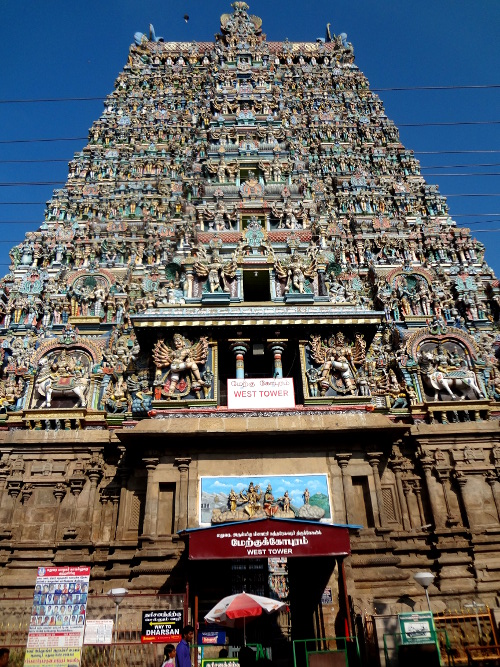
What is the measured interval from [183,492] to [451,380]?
12153 millimetres

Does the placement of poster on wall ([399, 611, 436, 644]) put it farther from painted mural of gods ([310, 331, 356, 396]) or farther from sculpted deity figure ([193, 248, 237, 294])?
sculpted deity figure ([193, 248, 237, 294])

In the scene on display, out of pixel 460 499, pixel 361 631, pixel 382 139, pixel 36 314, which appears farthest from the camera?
pixel 382 139

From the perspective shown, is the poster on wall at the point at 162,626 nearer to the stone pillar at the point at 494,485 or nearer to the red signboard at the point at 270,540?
the red signboard at the point at 270,540

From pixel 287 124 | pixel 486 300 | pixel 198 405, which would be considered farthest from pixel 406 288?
pixel 287 124

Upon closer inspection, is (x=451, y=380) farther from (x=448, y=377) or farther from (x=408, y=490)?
(x=408, y=490)

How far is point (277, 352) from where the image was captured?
20953mm

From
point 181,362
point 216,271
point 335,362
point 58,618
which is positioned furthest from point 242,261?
point 58,618

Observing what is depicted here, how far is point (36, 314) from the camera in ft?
79.5

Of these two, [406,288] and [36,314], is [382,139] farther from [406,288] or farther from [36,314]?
[36,314]

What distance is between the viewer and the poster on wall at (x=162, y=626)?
12.4m

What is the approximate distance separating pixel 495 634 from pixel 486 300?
17.2 m

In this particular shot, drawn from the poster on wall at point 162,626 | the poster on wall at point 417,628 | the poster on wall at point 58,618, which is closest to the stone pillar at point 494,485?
the poster on wall at point 417,628

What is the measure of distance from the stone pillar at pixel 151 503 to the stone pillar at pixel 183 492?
2.75 feet

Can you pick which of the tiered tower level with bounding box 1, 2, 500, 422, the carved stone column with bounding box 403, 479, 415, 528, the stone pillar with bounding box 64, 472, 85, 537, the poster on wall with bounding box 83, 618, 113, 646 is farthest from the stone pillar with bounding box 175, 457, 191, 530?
the carved stone column with bounding box 403, 479, 415, 528
